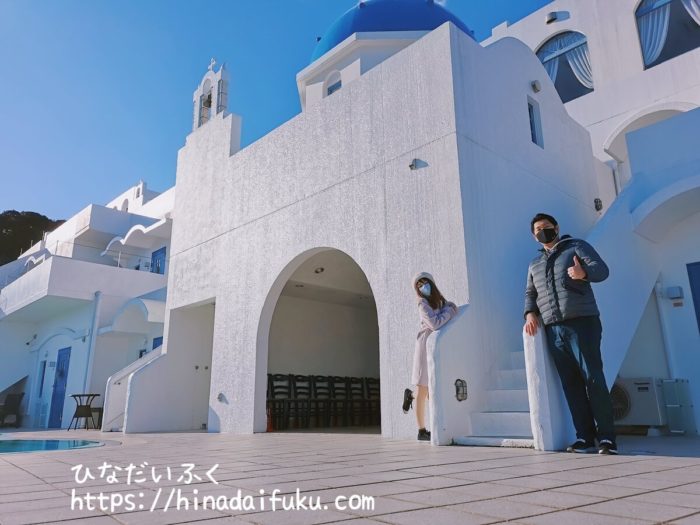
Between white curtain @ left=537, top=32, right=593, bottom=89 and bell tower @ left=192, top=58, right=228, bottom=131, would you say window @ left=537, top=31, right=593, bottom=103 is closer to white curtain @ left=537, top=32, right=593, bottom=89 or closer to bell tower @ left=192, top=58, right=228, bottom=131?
white curtain @ left=537, top=32, right=593, bottom=89

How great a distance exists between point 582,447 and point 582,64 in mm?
11917

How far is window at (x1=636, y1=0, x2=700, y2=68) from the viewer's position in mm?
11844

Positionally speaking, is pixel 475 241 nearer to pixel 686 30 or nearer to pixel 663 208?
pixel 663 208

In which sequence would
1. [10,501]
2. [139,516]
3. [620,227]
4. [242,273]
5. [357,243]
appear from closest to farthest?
[139,516] < [10,501] < [620,227] < [357,243] < [242,273]

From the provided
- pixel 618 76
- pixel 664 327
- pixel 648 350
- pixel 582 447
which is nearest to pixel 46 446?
pixel 582 447

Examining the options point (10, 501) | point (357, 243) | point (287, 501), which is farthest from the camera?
point (357, 243)

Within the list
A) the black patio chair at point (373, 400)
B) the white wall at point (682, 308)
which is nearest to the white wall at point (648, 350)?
the white wall at point (682, 308)

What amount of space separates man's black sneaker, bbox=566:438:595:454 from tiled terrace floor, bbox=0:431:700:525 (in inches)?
11.4

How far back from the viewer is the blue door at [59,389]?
53.5 ft

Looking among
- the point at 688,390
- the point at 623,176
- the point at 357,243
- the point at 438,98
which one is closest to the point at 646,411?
the point at 688,390

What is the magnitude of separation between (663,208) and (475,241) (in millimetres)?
2963

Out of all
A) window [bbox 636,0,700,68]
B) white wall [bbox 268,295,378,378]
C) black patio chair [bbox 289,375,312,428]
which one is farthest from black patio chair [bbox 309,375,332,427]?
window [bbox 636,0,700,68]

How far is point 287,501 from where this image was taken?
2.45 m

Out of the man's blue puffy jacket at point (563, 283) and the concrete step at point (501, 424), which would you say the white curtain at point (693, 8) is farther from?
the concrete step at point (501, 424)
